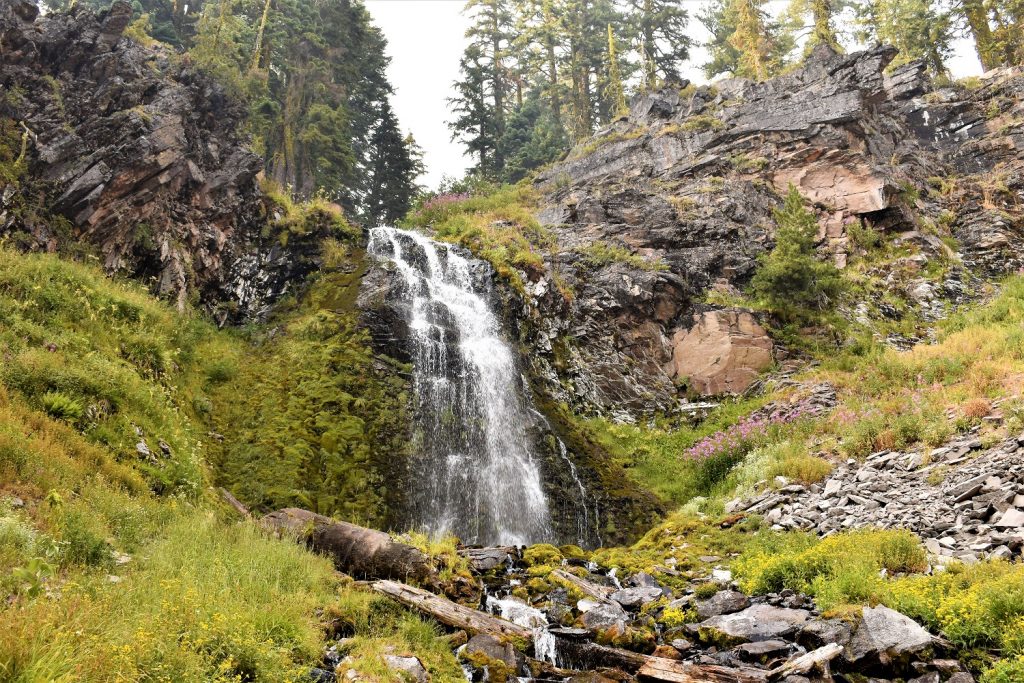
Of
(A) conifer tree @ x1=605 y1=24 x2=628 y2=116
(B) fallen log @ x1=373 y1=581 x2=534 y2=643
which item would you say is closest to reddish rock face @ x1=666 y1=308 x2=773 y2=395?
(B) fallen log @ x1=373 y1=581 x2=534 y2=643

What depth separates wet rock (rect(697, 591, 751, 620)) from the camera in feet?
26.5

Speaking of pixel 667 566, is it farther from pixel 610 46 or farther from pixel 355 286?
pixel 610 46

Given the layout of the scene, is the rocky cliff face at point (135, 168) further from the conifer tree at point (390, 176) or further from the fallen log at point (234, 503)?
the conifer tree at point (390, 176)

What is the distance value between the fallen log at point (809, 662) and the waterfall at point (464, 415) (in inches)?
283

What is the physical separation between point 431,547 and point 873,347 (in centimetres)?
1535

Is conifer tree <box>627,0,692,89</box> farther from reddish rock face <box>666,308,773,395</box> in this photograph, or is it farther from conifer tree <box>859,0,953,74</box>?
reddish rock face <box>666,308,773,395</box>

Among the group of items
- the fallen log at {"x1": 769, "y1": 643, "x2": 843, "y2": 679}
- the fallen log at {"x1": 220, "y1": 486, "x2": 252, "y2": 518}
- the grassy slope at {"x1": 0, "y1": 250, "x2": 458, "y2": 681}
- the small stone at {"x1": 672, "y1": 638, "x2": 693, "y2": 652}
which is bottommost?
the small stone at {"x1": 672, "y1": 638, "x2": 693, "y2": 652}

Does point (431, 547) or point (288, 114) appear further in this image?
point (288, 114)

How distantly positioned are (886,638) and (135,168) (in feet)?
65.5

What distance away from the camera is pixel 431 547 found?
373 inches

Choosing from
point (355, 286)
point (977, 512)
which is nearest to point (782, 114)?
point (355, 286)

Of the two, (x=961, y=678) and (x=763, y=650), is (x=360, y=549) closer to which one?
(x=763, y=650)

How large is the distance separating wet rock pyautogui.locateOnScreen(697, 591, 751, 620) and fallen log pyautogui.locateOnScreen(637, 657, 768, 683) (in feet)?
5.02

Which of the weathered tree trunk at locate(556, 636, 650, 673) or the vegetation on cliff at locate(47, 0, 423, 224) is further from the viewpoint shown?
the vegetation on cliff at locate(47, 0, 423, 224)
